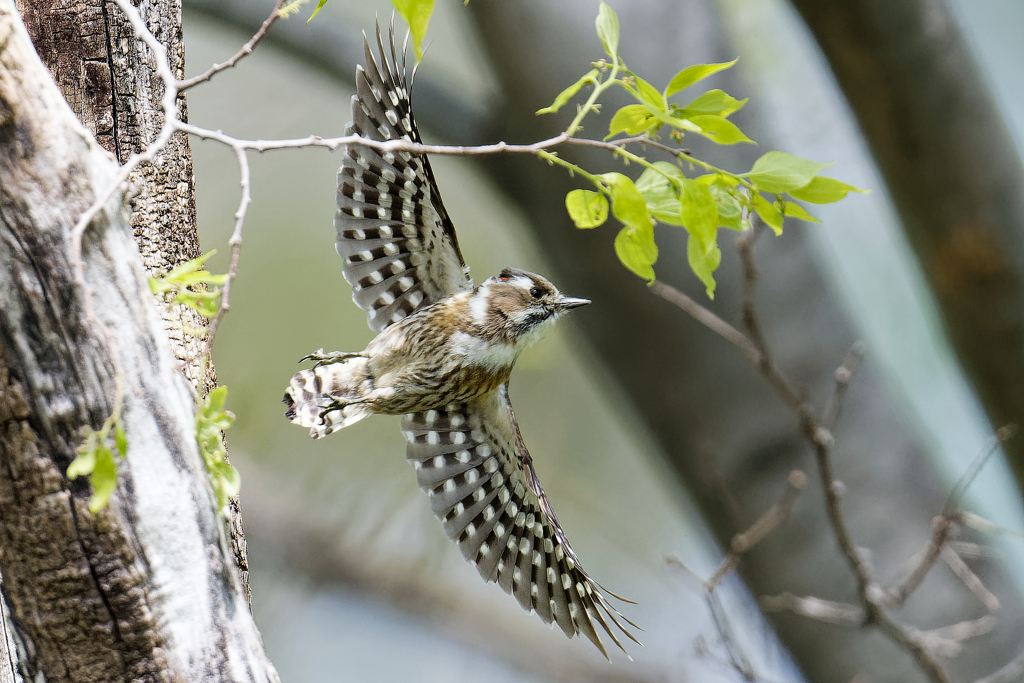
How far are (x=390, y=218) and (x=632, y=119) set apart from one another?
22.3 inches

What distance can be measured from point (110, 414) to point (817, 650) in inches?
103

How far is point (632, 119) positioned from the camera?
0.80 meters

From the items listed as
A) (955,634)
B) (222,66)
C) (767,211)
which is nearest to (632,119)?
(767,211)

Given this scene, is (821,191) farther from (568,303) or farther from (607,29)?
(568,303)

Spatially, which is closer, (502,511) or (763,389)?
(502,511)

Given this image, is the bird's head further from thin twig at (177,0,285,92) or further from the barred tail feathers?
thin twig at (177,0,285,92)

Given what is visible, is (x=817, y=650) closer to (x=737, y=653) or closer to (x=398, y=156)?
(x=737, y=653)

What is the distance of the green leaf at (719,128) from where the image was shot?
752 millimetres

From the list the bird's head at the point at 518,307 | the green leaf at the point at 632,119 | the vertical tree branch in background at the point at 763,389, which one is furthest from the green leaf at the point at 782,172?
the vertical tree branch in background at the point at 763,389

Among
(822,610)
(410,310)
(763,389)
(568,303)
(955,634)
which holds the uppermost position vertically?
(410,310)

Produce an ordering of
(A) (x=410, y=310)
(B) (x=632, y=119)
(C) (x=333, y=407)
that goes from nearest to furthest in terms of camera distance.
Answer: (B) (x=632, y=119)
(C) (x=333, y=407)
(A) (x=410, y=310)

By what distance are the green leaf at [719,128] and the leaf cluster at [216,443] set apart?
19.7 inches

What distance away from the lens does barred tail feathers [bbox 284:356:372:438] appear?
46.8 inches

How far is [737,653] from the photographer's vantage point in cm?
189
